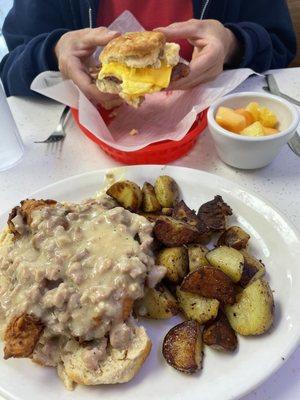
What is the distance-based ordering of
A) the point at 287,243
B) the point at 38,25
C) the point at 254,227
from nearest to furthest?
the point at 287,243 < the point at 254,227 < the point at 38,25

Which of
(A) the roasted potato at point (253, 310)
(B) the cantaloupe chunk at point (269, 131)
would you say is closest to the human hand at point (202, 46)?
(B) the cantaloupe chunk at point (269, 131)

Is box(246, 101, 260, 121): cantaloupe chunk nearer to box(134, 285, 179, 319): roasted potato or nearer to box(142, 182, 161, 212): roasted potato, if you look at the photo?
box(142, 182, 161, 212): roasted potato

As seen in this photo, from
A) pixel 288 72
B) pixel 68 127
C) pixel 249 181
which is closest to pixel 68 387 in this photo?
pixel 249 181

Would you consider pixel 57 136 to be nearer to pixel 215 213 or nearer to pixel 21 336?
pixel 215 213

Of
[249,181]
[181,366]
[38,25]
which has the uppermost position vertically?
[38,25]

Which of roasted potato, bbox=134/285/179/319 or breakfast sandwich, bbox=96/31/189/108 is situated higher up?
breakfast sandwich, bbox=96/31/189/108

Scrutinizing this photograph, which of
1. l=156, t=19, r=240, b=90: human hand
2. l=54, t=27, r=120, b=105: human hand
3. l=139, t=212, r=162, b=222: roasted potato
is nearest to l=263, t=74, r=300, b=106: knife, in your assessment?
l=156, t=19, r=240, b=90: human hand

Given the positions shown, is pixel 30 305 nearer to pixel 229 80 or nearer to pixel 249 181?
pixel 249 181
